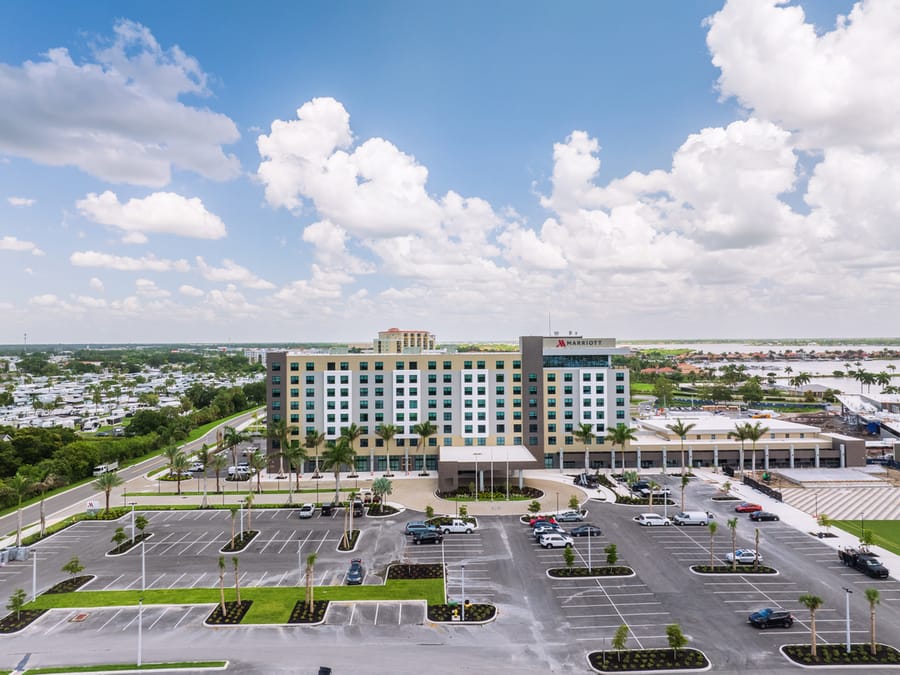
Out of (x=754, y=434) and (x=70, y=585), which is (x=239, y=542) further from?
(x=754, y=434)

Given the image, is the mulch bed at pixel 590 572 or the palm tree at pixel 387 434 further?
the palm tree at pixel 387 434

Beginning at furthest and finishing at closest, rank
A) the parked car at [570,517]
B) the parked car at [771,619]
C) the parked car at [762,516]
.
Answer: the parked car at [570,517], the parked car at [762,516], the parked car at [771,619]

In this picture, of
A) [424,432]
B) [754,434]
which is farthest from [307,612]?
[754,434]

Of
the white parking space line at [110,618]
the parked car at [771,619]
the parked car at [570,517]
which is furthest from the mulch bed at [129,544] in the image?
the parked car at [771,619]

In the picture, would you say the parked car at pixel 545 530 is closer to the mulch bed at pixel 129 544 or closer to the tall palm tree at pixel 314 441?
the mulch bed at pixel 129 544

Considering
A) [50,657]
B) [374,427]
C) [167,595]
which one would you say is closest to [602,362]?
[374,427]

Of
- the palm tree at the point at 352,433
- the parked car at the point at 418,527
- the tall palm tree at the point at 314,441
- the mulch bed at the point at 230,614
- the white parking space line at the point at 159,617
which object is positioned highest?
the palm tree at the point at 352,433

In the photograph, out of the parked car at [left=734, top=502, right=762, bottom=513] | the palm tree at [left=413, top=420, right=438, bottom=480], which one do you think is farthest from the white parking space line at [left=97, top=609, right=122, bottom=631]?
the parked car at [left=734, top=502, right=762, bottom=513]
